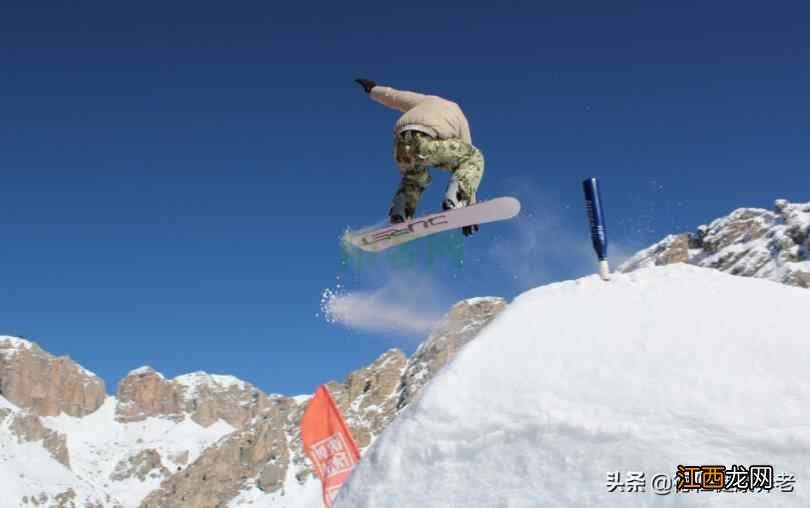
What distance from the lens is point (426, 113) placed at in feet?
37.3

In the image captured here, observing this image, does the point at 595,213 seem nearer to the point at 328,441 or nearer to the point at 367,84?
the point at 367,84

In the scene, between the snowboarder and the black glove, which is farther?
the black glove

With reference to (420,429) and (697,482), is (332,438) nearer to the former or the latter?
(420,429)

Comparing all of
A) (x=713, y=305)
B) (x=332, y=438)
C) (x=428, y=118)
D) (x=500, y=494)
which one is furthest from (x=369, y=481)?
(x=332, y=438)

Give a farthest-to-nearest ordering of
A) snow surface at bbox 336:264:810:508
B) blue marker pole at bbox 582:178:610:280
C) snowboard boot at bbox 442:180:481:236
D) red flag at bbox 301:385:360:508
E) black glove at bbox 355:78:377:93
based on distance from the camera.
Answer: red flag at bbox 301:385:360:508
black glove at bbox 355:78:377:93
snowboard boot at bbox 442:180:481:236
blue marker pole at bbox 582:178:610:280
snow surface at bbox 336:264:810:508

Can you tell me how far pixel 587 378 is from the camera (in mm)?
4715

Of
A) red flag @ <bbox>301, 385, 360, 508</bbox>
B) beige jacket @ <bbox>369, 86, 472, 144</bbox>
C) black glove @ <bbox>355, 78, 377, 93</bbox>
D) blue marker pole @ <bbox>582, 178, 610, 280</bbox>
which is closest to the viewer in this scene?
blue marker pole @ <bbox>582, 178, 610, 280</bbox>

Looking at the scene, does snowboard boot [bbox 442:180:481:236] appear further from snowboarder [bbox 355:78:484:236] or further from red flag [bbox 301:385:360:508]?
red flag [bbox 301:385:360:508]

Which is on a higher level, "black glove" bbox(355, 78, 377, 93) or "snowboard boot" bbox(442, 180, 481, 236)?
"black glove" bbox(355, 78, 377, 93)

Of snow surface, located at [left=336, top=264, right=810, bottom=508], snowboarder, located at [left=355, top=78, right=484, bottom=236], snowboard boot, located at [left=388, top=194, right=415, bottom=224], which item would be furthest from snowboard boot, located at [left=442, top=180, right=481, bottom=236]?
snow surface, located at [left=336, top=264, right=810, bottom=508]

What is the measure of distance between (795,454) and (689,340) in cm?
110

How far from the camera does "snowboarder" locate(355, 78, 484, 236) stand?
11312 millimetres

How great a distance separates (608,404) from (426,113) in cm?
757

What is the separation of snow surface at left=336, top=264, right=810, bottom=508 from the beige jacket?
245 inches
